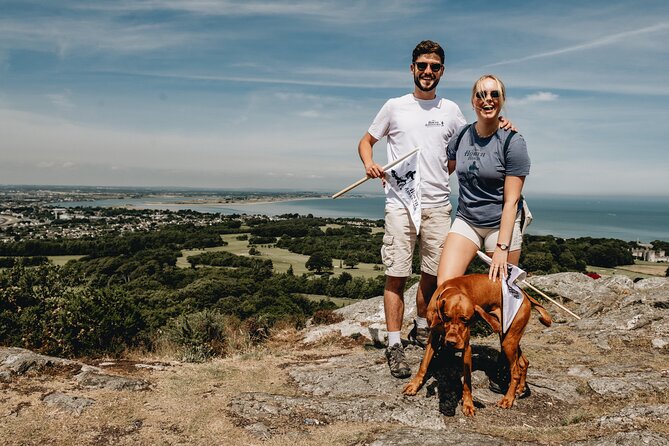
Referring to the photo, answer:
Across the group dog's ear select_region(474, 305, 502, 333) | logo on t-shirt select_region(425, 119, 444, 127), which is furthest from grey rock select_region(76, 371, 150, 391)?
logo on t-shirt select_region(425, 119, 444, 127)

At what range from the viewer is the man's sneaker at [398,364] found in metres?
4.78

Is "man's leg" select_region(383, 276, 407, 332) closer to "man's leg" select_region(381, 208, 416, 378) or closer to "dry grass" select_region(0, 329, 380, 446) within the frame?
"man's leg" select_region(381, 208, 416, 378)

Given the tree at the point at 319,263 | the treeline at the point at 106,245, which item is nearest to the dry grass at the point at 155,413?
the tree at the point at 319,263

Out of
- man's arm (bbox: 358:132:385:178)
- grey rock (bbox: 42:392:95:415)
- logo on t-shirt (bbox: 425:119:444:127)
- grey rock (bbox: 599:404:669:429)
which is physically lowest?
grey rock (bbox: 42:392:95:415)

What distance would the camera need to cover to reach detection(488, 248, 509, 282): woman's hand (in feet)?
13.0

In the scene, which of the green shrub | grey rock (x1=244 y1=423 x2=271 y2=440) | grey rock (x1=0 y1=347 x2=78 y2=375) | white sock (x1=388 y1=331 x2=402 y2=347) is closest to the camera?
grey rock (x1=244 y1=423 x2=271 y2=440)

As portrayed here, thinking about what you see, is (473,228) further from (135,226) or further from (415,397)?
(135,226)

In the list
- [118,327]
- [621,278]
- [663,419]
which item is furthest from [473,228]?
[621,278]

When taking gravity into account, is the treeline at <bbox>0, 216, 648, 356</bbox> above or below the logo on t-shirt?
below

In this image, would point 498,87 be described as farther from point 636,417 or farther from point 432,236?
point 636,417

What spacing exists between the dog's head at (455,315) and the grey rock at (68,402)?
337cm

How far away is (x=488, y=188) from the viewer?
413 cm

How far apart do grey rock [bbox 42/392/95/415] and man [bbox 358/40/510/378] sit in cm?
311

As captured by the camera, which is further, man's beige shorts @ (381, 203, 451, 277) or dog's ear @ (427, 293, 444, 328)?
man's beige shorts @ (381, 203, 451, 277)
